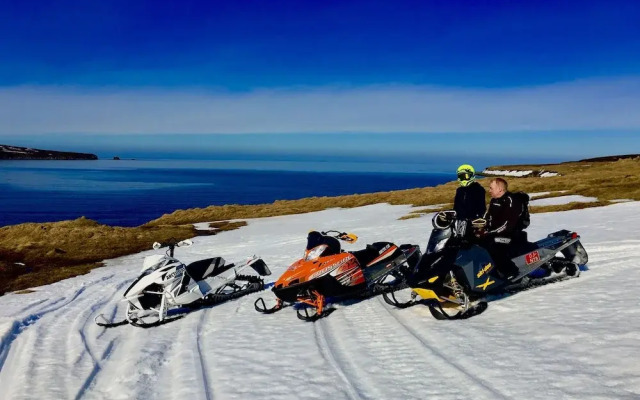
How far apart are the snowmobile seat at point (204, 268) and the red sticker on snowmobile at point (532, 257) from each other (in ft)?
21.9

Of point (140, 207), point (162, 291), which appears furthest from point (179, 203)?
point (162, 291)

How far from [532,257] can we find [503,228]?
1118mm

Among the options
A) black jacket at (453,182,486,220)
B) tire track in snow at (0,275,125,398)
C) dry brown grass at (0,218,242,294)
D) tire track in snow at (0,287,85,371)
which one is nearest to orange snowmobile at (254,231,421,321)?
black jacket at (453,182,486,220)

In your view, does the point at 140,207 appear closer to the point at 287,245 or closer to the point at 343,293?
the point at 287,245

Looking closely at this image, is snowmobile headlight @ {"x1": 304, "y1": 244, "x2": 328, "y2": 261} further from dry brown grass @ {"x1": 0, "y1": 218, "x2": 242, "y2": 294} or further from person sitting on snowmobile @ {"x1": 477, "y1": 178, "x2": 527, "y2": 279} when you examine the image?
dry brown grass @ {"x1": 0, "y1": 218, "x2": 242, "y2": 294}

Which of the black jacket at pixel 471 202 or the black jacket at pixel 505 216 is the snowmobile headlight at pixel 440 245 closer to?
the black jacket at pixel 471 202

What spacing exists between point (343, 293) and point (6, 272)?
15.9 m

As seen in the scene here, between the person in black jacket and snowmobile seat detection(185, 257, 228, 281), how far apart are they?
555cm

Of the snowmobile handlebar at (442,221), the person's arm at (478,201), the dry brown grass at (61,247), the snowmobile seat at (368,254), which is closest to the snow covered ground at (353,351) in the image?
the snowmobile seat at (368,254)

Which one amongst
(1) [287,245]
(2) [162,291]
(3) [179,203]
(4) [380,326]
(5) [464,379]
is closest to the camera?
(5) [464,379]

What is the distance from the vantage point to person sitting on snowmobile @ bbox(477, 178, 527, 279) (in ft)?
28.8

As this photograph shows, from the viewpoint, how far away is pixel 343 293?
9555 millimetres

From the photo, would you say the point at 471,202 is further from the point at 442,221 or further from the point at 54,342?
the point at 54,342

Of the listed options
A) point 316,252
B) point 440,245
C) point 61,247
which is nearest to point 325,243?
point 316,252
